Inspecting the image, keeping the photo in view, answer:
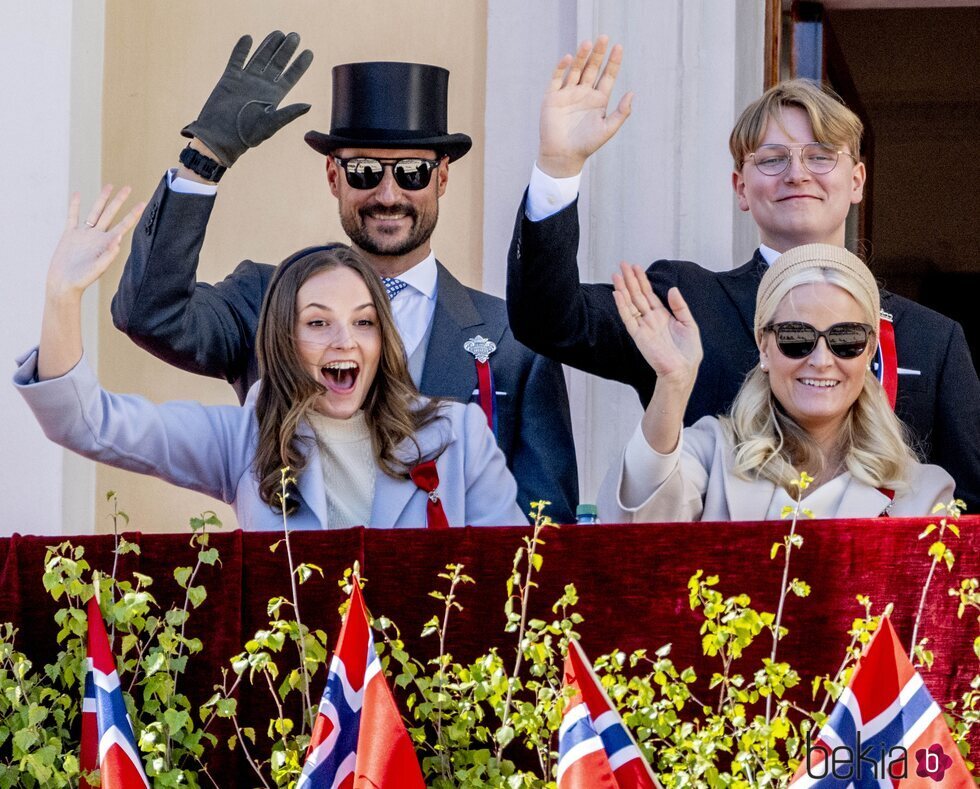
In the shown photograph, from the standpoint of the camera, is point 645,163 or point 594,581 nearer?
point 594,581

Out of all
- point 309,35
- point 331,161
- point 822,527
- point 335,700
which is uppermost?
point 309,35

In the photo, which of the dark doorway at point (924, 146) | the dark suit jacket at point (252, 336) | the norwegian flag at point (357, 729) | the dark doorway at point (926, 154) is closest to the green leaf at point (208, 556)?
the norwegian flag at point (357, 729)

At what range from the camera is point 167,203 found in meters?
5.16

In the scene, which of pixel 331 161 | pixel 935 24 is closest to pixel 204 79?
pixel 331 161

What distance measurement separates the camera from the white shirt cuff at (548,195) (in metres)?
5.01

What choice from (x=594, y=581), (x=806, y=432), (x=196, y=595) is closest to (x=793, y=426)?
(x=806, y=432)

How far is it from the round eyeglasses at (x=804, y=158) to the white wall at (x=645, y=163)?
104cm

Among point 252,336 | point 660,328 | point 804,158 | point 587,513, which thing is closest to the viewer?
point 660,328

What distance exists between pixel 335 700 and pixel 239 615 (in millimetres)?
391

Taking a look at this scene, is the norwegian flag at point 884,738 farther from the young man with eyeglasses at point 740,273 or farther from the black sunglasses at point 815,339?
the young man with eyeglasses at point 740,273

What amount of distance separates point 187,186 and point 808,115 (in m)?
1.39

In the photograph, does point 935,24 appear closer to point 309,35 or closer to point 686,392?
point 309,35

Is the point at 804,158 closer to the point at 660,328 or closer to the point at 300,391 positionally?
the point at 660,328

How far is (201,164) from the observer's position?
519cm
